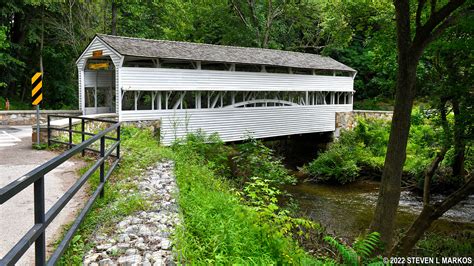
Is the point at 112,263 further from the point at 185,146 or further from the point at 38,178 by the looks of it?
the point at 185,146

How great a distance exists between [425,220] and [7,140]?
35.9ft

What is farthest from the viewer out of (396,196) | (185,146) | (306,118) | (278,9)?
(278,9)

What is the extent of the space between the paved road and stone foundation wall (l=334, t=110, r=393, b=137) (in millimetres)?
17617

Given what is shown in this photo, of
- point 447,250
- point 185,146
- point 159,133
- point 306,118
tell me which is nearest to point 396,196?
point 447,250

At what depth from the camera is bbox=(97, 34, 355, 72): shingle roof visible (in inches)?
620

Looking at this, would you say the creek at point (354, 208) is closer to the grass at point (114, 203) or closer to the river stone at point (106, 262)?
the grass at point (114, 203)

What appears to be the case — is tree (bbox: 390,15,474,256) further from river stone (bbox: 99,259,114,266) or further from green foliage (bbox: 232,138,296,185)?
river stone (bbox: 99,259,114,266)

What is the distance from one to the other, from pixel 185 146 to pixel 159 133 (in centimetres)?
287

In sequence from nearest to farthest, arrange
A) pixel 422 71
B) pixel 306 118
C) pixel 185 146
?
pixel 422 71 < pixel 185 146 < pixel 306 118

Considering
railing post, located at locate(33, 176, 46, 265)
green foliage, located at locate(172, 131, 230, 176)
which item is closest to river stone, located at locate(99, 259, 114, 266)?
railing post, located at locate(33, 176, 46, 265)

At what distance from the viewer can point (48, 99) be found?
26203 millimetres

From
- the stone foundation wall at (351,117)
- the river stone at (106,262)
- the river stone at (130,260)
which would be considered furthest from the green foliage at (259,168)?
the stone foundation wall at (351,117)

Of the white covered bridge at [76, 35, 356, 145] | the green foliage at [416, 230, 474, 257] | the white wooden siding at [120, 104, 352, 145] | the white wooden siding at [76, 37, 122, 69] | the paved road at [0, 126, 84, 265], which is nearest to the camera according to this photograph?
the paved road at [0, 126, 84, 265]

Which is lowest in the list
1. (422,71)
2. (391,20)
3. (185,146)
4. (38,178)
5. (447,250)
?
(447,250)
